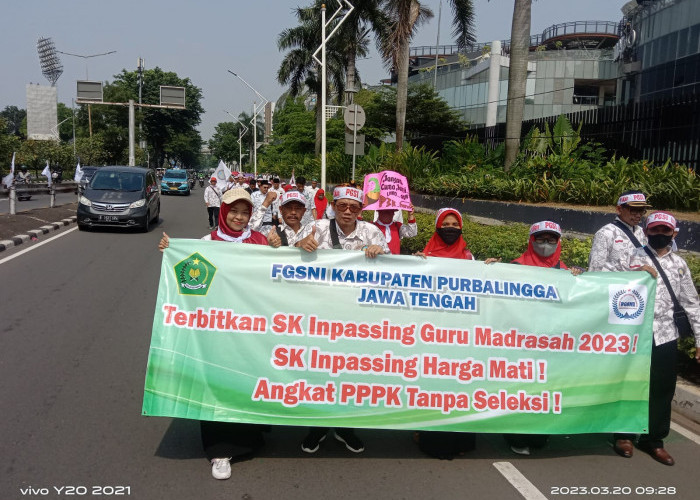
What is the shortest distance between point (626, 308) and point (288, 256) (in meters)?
2.25

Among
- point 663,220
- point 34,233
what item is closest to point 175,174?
point 34,233

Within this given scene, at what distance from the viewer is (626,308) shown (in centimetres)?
416

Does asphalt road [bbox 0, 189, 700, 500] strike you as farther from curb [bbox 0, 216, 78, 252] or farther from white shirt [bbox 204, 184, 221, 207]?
white shirt [bbox 204, 184, 221, 207]

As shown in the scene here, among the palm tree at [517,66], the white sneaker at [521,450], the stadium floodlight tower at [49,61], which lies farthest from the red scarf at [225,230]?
the stadium floodlight tower at [49,61]

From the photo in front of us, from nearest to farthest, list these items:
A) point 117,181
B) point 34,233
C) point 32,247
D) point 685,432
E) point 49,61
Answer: point 685,432 < point 32,247 < point 34,233 < point 117,181 < point 49,61

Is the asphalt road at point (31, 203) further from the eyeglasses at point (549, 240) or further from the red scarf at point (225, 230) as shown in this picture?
the eyeglasses at point (549, 240)

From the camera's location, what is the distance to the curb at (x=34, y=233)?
12968mm

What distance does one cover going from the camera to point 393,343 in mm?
3938

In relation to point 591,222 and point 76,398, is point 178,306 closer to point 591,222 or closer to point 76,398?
point 76,398

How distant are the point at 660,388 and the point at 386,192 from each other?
3.29 meters

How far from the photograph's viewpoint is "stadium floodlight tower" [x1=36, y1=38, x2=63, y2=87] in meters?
87.1

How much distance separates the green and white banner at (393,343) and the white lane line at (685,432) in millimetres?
705

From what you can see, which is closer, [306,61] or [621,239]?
[621,239]

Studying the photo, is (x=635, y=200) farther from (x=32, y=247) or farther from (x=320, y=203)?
(x=32, y=247)
